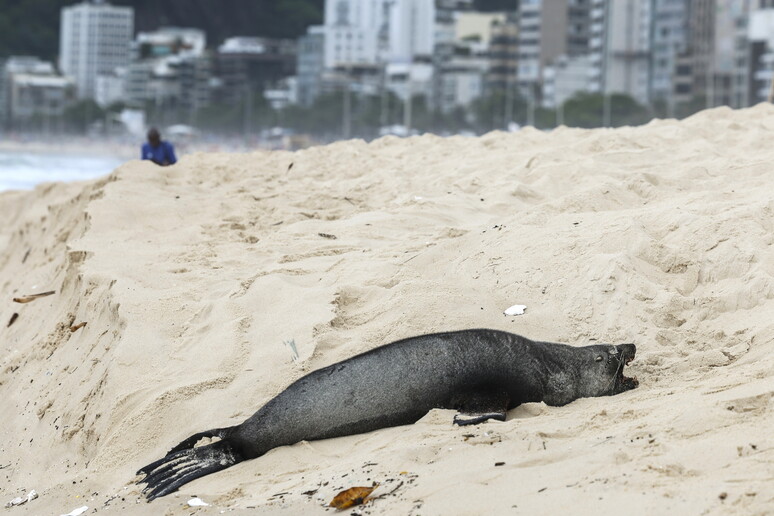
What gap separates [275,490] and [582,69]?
59706 millimetres

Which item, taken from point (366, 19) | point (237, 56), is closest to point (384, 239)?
point (237, 56)

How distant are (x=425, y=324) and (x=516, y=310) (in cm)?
37

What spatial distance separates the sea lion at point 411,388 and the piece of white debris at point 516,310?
0.36 metres

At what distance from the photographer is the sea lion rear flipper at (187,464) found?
3.03 metres

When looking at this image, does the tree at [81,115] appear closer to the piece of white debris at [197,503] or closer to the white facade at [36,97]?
the white facade at [36,97]

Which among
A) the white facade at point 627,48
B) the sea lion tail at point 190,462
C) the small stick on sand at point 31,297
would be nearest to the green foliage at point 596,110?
the white facade at point 627,48

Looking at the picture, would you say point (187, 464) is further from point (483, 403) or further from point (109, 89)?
point (109, 89)

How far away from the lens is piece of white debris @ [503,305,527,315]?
3611 millimetres

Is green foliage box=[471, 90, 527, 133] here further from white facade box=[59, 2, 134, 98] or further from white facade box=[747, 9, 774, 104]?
white facade box=[59, 2, 134, 98]

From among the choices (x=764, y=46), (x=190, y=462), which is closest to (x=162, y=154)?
(x=190, y=462)

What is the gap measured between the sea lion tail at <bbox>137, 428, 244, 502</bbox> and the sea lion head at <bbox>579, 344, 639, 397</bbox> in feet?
3.85

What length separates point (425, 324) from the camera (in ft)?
11.6

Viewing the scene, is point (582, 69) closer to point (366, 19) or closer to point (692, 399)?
point (366, 19)

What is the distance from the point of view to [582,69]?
59.8 meters
